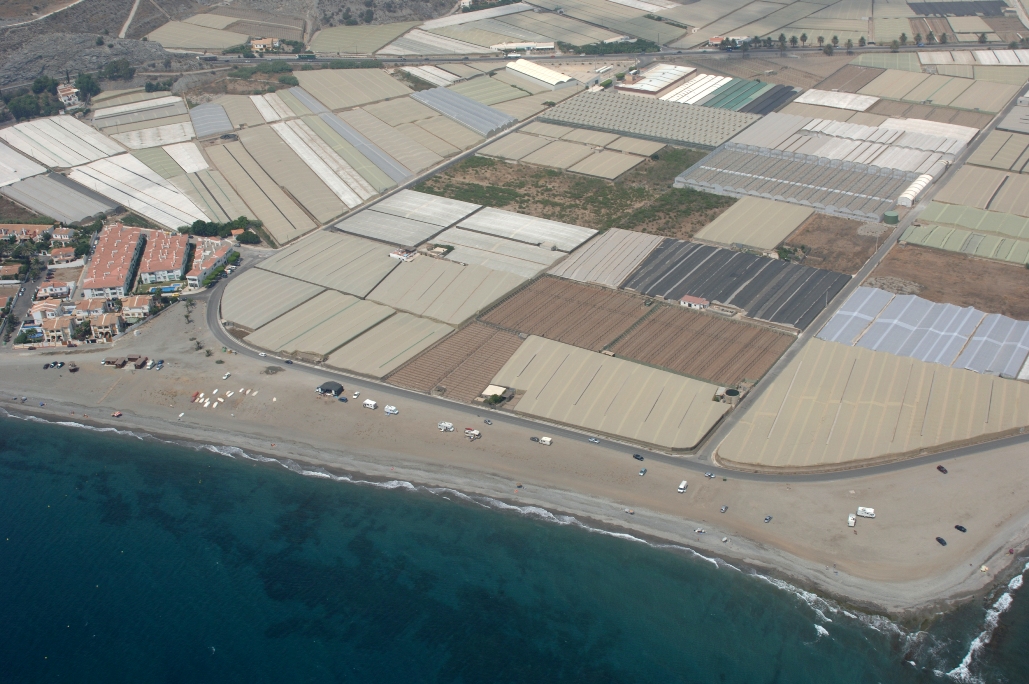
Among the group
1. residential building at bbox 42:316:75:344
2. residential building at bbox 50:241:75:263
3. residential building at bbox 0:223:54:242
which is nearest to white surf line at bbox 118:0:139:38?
residential building at bbox 0:223:54:242

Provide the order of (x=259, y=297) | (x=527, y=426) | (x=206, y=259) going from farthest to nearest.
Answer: (x=206, y=259), (x=259, y=297), (x=527, y=426)

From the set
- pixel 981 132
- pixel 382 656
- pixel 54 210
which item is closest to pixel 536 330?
pixel 382 656

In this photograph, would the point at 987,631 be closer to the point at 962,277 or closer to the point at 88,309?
the point at 962,277

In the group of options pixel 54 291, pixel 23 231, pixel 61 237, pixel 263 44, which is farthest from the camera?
pixel 263 44

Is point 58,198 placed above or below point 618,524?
above

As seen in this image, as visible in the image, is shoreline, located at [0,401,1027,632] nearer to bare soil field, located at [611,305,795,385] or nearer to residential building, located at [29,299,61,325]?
residential building, located at [29,299,61,325]

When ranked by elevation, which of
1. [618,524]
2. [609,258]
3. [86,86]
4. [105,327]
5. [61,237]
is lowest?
[618,524]

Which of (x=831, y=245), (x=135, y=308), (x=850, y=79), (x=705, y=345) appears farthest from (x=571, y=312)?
(x=850, y=79)
